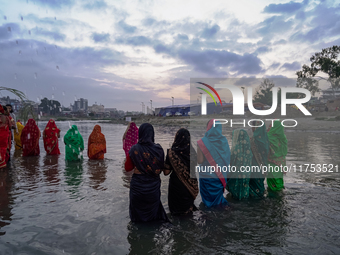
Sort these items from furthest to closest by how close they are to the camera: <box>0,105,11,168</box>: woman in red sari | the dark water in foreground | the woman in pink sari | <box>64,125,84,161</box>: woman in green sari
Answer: the woman in pink sari → <box>64,125,84,161</box>: woman in green sari → <box>0,105,11,168</box>: woman in red sari → the dark water in foreground

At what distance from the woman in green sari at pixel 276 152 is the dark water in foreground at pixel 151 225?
316 mm

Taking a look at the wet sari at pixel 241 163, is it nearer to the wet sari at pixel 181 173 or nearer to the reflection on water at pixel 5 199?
the wet sari at pixel 181 173

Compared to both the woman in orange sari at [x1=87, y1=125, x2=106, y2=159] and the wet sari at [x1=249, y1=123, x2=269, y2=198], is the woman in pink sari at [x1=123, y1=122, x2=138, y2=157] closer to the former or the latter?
the woman in orange sari at [x1=87, y1=125, x2=106, y2=159]

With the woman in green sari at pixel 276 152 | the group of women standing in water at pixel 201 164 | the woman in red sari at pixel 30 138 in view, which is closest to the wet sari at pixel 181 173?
the group of women standing in water at pixel 201 164

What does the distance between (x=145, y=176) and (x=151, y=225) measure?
30.2 inches

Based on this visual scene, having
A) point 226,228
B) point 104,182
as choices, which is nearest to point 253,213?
point 226,228

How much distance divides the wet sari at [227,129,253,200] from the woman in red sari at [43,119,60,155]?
23.9 feet

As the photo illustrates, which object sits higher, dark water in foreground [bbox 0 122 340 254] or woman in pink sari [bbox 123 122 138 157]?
woman in pink sari [bbox 123 122 138 157]

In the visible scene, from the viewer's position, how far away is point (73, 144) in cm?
798

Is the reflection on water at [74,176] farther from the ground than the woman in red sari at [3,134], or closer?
closer

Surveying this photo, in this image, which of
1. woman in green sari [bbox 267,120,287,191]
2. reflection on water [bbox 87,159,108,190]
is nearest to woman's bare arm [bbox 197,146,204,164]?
woman in green sari [bbox 267,120,287,191]

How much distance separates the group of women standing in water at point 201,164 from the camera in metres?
3.34

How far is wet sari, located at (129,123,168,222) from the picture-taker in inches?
129

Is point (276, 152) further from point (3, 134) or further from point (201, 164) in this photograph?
point (3, 134)
